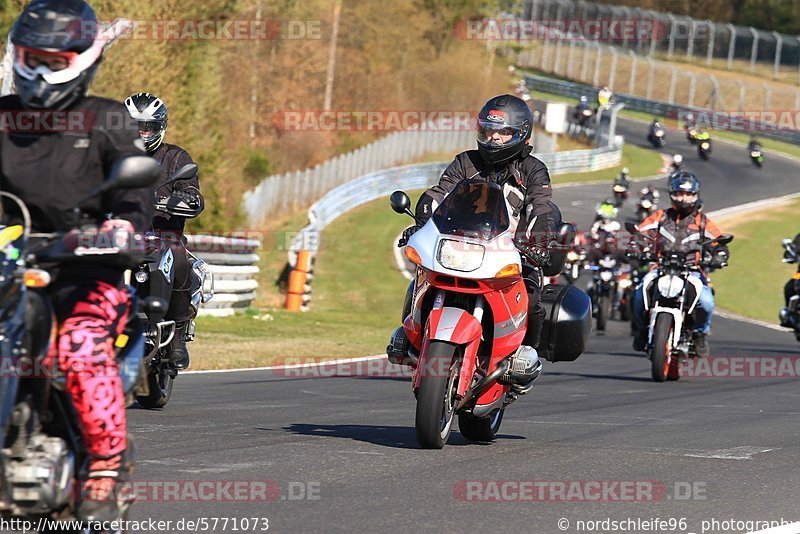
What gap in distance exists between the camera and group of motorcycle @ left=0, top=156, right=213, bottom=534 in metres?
4.71

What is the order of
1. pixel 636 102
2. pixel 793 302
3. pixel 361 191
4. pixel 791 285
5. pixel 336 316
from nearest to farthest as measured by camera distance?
pixel 793 302
pixel 791 285
pixel 336 316
pixel 361 191
pixel 636 102

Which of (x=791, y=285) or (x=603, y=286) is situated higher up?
(x=791, y=285)

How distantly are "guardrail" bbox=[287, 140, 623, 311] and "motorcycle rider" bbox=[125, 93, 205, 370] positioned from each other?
15.4m

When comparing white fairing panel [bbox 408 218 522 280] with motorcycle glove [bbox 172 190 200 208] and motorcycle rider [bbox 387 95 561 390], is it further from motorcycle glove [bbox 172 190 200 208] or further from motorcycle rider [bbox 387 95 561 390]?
motorcycle glove [bbox 172 190 200 208]

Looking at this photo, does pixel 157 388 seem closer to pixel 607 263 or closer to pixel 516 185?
pixel 516 185

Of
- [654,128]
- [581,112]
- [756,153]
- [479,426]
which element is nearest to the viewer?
[479,426]

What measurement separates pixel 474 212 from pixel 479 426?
4.83ft

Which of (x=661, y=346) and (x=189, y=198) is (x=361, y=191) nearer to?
(x=661, y=346)

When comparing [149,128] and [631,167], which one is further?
[631,167]

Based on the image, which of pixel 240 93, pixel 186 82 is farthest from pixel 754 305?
pixel 240 93

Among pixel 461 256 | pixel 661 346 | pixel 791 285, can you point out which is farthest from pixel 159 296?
pixel 791 285

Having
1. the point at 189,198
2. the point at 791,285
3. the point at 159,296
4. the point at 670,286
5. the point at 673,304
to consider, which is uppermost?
the point at 189,198

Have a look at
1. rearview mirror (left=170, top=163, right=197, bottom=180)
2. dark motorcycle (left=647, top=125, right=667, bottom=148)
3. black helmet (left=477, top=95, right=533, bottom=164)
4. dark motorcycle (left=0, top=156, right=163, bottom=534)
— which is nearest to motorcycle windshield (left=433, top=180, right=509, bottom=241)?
black helmet (left=477, top=95, right=533, bottom=164)

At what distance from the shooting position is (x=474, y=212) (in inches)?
344
